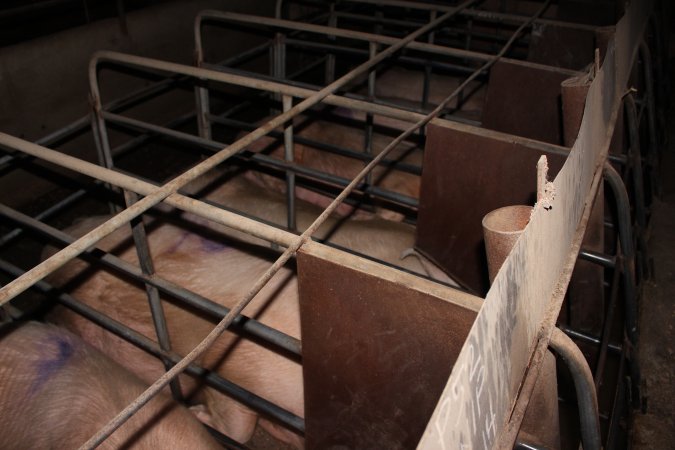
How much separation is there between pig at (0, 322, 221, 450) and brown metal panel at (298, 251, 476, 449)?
67 centimetres

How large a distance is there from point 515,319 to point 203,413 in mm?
1971

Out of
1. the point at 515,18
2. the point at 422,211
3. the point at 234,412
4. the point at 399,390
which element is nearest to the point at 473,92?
the point at 515,18

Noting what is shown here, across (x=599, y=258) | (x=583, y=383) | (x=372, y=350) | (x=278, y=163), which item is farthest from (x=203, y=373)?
(x=599, y=258)

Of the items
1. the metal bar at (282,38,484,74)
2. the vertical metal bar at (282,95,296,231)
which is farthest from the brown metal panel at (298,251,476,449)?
the metal bar at (282,38,484,74)

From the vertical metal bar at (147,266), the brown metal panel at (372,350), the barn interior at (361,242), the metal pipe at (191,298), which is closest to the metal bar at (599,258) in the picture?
the barn interior at (361,242)

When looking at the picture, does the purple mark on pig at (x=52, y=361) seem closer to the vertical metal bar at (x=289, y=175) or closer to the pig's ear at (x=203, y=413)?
the pig's ear at (x=203, y=413)

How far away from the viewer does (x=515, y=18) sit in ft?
11.9

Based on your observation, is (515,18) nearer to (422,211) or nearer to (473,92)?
(473,92)

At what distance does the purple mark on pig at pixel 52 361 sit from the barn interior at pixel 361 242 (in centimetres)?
4

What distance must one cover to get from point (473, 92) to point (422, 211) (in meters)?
2.81

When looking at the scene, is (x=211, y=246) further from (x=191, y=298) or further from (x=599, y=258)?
(x=599, y=258)

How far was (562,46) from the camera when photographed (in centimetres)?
368

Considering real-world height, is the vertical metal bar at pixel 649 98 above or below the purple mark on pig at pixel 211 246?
above

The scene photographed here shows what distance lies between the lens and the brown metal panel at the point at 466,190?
87.4 inches
